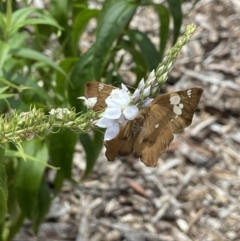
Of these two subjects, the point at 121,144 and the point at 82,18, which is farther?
the point at 82,18

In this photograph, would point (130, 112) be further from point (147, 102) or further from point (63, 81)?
point (63, 81)

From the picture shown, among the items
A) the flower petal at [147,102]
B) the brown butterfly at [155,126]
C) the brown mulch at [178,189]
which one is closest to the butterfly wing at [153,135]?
the brown butterfly at [155,126]

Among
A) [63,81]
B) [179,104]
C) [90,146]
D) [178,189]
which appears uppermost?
[179,104]

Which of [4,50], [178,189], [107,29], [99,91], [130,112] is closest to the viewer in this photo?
[130,112]

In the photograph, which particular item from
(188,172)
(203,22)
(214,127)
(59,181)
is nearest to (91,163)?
(59,181)

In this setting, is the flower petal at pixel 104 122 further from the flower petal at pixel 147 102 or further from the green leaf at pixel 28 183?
the green leaf at pixel 28 183

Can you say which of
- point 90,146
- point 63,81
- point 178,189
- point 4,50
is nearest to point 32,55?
point 4,50

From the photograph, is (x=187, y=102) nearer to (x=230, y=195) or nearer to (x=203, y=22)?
(x=230, y=195)
